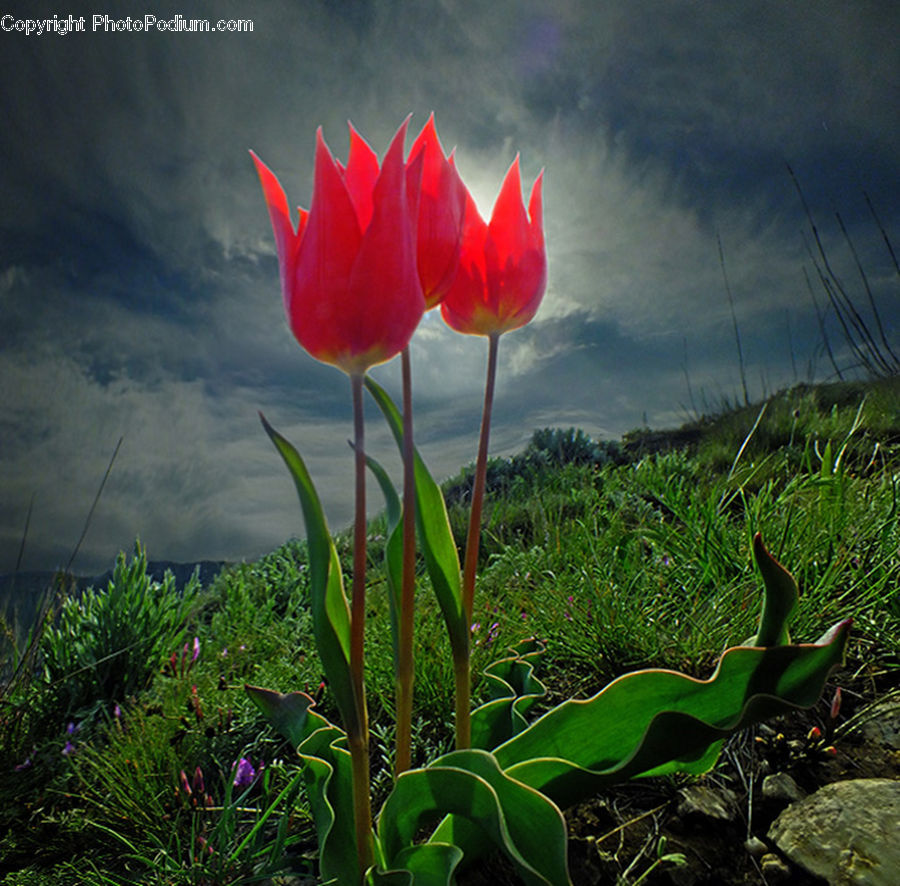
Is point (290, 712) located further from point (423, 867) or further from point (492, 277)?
point (492, 277)

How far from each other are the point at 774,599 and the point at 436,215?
2.62ft

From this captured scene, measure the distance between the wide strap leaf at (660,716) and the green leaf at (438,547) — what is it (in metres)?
0.21

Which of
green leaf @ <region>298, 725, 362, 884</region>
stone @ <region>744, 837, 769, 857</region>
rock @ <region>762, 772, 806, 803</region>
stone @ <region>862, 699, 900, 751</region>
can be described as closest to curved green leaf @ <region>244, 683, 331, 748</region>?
green leaf @ <region>298, 725, 362, 884</region>

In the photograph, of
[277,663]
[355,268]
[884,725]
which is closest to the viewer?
[355,268]

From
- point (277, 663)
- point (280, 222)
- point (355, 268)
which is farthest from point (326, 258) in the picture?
point (277, 663)

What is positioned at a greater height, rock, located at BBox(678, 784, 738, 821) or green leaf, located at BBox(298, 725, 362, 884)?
green leaf, located at BBox(298, 725, 362, 884)

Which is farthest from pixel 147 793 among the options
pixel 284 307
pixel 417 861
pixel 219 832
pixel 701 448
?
pixel 701 448

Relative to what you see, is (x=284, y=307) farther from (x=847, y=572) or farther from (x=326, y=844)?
(x=847, y=572)

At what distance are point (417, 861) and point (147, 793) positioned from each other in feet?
3.52

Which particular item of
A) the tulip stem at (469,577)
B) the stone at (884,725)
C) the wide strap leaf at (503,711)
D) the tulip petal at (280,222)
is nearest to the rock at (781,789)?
the stone at (884,725)

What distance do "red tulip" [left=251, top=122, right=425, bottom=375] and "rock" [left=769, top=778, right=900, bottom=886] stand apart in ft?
3.90

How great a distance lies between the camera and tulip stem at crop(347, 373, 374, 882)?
0.86m

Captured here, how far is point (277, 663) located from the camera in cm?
232

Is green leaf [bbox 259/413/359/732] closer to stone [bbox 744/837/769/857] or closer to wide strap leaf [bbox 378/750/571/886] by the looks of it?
wide strap leaf [bbox 378/750/571/886]
